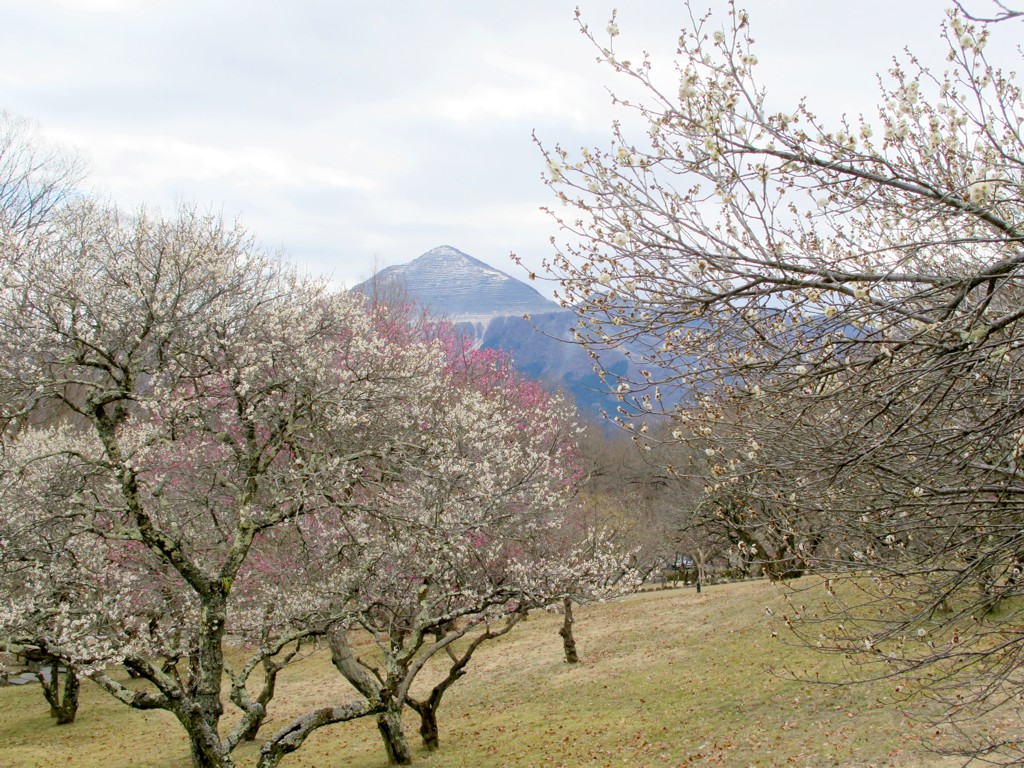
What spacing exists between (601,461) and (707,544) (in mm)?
10356

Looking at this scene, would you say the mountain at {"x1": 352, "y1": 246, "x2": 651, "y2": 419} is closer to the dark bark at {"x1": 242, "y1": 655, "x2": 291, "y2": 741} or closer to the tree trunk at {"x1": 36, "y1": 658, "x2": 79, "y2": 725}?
the tree trunk at {"x1": 36, "y1": 658, "x2": 79, "y2": 725}

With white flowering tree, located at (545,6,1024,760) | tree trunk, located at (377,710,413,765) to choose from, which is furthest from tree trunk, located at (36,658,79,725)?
white flowering tree, located at (545,6,1024,760)

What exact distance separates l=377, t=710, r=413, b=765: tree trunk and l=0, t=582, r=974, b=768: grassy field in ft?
1.70

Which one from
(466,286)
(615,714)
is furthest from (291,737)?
(466,286)

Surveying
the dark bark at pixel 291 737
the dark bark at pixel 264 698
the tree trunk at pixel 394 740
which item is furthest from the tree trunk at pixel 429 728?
the dark bark at pixel 291 737

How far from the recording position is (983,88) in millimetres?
4418

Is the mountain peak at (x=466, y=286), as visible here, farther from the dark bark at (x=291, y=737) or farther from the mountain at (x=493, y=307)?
the dark bark at (x=291, y=737)

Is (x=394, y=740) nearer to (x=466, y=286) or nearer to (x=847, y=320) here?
(x=847, y=320)

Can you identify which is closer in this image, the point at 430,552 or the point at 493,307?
the point at 430,552

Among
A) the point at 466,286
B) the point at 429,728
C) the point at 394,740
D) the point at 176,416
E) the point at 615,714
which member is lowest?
the point at 615,714

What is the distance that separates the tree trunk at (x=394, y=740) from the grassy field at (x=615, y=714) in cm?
52

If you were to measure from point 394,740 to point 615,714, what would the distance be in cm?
490

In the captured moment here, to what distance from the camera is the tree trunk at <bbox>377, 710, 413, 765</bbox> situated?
13.0 meters

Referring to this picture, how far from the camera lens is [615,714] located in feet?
50.8
